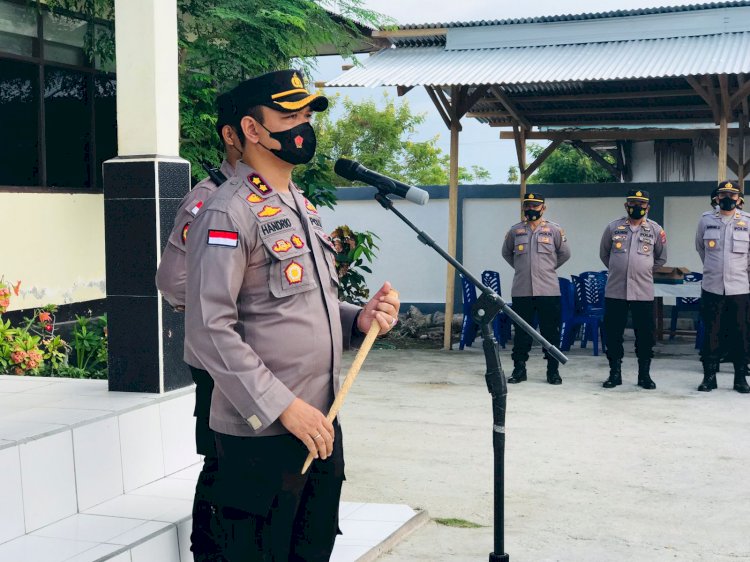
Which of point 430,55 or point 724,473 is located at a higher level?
point 430,55

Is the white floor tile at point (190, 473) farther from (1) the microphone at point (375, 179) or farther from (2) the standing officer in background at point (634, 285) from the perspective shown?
(2) the standing officer in background at point (634, 285)

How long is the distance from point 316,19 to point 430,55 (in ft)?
6.11

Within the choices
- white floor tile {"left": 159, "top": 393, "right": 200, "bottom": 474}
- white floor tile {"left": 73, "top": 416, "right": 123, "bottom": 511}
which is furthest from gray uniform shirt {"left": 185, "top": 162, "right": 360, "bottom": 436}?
white floor tile {"left": 159, "top": 393, "right": 200, "bottom": 474}

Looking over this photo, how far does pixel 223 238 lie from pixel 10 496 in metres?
1.57

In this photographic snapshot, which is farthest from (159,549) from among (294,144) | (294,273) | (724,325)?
(724,325)

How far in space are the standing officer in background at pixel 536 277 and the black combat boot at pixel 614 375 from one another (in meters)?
0.46

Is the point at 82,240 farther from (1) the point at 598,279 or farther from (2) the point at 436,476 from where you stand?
(1) the point at 598,279

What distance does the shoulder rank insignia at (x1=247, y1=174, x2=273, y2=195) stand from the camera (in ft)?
8.64

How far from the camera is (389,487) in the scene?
17.9 ft

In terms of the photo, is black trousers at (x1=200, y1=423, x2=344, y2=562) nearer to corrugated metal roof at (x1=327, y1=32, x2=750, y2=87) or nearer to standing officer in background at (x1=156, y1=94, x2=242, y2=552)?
standing officer in background at (x1=156, y1=94, x2=242, y2=552)

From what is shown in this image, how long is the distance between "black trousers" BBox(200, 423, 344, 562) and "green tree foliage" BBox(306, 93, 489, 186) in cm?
2606

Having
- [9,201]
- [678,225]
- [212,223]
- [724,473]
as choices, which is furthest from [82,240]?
[678,225]

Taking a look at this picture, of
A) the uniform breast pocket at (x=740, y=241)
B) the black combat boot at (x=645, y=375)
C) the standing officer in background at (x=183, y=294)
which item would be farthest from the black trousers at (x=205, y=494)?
the uniform breast pocket at (x=740, y=241)

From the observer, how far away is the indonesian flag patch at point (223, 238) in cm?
247
